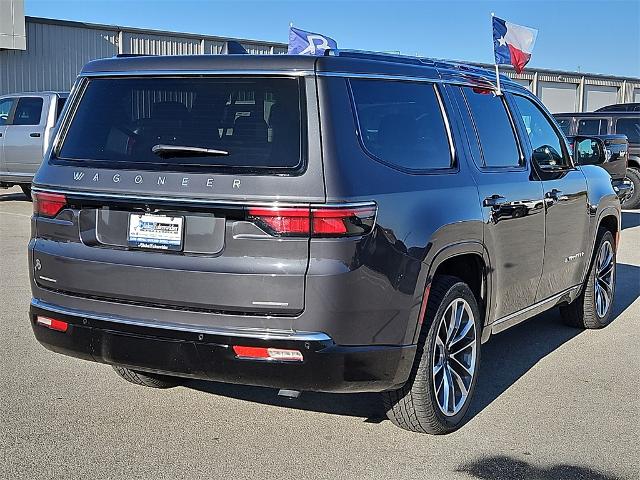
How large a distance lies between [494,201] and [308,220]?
5.31ft

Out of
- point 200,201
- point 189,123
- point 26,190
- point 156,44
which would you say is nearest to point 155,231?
point 200,201

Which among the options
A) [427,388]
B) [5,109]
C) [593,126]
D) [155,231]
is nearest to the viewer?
[155,231]

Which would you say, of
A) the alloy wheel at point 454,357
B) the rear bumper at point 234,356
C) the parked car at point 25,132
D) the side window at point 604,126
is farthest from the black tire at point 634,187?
the rear bumper at point 234,356

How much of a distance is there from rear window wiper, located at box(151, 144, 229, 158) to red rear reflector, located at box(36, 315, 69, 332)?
956 millimetres

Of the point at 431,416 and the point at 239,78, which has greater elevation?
the point at 239,78

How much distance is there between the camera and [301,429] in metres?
4.41

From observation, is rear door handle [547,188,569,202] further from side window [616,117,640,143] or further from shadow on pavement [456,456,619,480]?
side window [616,117,640,143]

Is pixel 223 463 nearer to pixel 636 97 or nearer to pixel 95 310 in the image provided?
pixel 95 310

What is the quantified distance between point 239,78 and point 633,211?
598 inches

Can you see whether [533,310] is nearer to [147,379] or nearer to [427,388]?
[427,388]

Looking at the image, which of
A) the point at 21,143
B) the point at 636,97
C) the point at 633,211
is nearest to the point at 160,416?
the point at 21,143

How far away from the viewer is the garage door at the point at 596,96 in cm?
4288

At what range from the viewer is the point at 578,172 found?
6.17m

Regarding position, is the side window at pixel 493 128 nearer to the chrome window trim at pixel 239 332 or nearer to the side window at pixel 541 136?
the side window at pixel 541 136
